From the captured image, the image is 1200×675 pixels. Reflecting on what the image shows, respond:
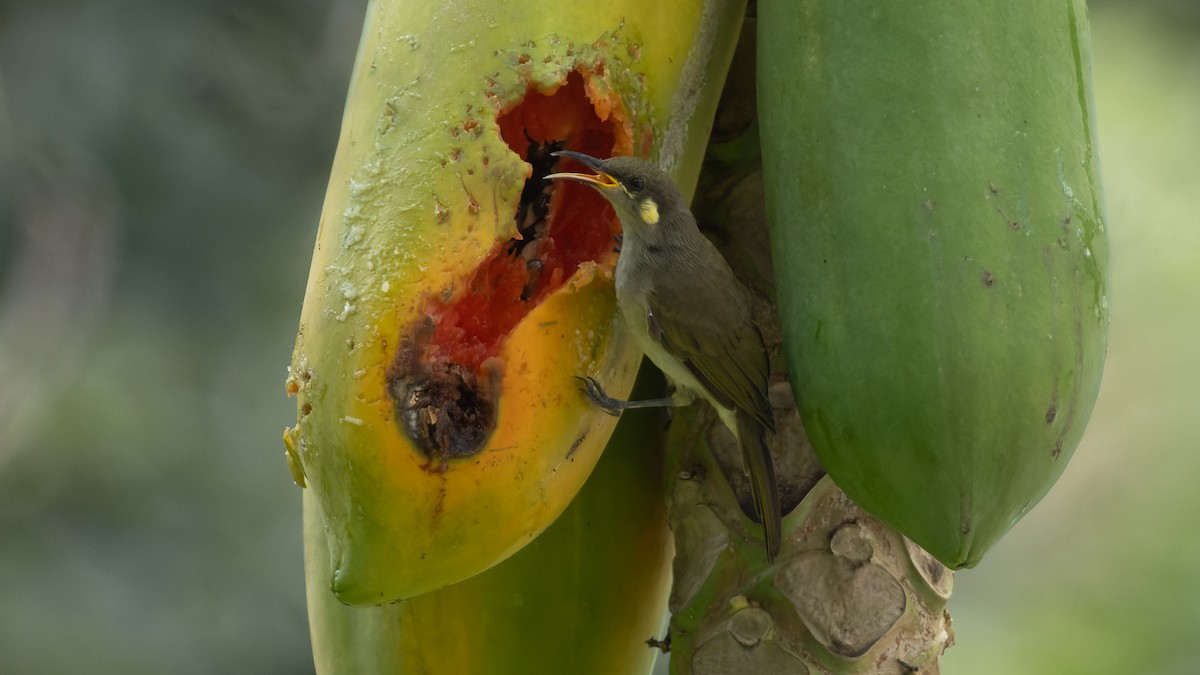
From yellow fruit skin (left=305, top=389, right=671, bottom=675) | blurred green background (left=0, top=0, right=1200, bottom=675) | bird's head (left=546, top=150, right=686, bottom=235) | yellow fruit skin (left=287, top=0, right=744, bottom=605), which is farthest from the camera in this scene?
blurred green background (left=0, top=0, right=1200, bottom=675)

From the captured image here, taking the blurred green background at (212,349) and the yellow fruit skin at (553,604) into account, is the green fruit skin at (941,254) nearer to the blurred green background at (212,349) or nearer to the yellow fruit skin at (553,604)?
the yellow fruit skin at (553,604)

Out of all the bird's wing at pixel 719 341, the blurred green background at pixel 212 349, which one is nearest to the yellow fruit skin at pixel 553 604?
the bird's wing at pixel 719 341

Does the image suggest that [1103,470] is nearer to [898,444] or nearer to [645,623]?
[645,623]

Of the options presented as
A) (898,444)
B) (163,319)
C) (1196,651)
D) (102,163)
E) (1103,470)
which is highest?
(102,163)

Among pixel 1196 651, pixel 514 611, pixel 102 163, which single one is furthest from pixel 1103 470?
pixel 102 163

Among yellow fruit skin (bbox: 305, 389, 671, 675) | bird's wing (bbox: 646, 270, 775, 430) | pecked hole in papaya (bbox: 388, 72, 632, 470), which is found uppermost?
pecked hole in papaya (bbox: 388, 72, 632, 470)

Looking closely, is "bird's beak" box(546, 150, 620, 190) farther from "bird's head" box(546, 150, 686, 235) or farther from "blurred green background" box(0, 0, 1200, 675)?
"blurred green background" box(0, 0, 1200, 675)

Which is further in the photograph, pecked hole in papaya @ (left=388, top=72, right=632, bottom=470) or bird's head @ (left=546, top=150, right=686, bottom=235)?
bird's head @ (left=546, top=150, right=686, bottom=235)

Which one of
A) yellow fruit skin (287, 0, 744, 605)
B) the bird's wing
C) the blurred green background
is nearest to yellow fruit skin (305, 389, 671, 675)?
the bird's wing
